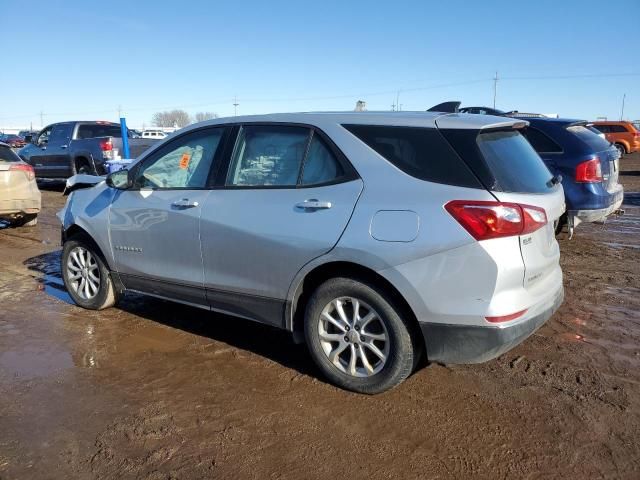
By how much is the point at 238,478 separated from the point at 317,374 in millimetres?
1160

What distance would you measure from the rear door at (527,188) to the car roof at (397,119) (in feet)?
0.25

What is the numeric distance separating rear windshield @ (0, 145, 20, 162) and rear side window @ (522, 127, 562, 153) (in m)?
7.96

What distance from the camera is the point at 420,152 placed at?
3168 millimetres

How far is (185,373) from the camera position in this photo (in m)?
3.72

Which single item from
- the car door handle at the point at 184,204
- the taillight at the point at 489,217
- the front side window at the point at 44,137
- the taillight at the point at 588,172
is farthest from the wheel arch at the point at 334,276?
the front side window at the point at 44,137

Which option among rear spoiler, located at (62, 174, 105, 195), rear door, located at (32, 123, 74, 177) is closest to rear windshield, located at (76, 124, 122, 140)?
rear door, located at (32, 123, 74, 177)

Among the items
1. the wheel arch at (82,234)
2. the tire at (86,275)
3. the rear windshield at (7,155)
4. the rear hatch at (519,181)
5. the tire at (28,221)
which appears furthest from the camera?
the tire at (28,221)

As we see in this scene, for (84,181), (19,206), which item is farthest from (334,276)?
(19,206)

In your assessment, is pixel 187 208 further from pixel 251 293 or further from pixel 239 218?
pixel 251 293

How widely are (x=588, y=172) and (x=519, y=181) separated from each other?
361 cm

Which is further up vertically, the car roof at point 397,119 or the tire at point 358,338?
the car roof at point 397,119

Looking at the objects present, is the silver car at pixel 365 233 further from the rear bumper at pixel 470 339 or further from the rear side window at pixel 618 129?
the rear side window at pixel 618 129

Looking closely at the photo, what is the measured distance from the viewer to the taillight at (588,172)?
6215 mm

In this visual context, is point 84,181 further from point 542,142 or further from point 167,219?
point 542,142
